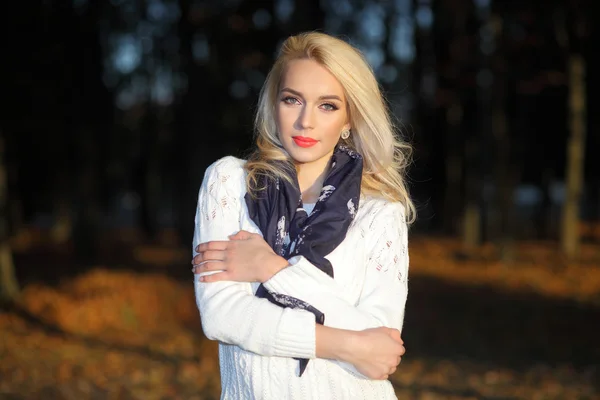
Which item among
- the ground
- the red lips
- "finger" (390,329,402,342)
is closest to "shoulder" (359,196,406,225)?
the red lips

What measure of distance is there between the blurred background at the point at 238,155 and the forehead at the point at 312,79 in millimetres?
616

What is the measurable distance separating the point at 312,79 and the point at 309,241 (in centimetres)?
63

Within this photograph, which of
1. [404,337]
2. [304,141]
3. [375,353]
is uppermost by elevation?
[304,141]

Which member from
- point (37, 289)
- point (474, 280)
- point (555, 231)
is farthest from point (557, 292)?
point (555, 231)

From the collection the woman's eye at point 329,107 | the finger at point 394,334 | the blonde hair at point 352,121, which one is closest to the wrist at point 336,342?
the finger at point 394,334

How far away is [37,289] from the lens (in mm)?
12914

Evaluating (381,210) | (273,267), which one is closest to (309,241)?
(273,267)

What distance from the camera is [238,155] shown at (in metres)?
4.70

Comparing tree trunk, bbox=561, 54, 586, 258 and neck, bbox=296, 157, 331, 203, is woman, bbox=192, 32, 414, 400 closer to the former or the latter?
neck, bbox=296, 157, 331, 203

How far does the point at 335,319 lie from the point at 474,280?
14.1m

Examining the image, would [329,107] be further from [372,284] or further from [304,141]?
[372,284]

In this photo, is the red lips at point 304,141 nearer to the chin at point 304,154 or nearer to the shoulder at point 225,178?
the chin at point 304,154

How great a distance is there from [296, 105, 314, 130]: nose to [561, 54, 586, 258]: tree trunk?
16.6 m

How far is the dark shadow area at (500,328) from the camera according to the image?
981 cm
